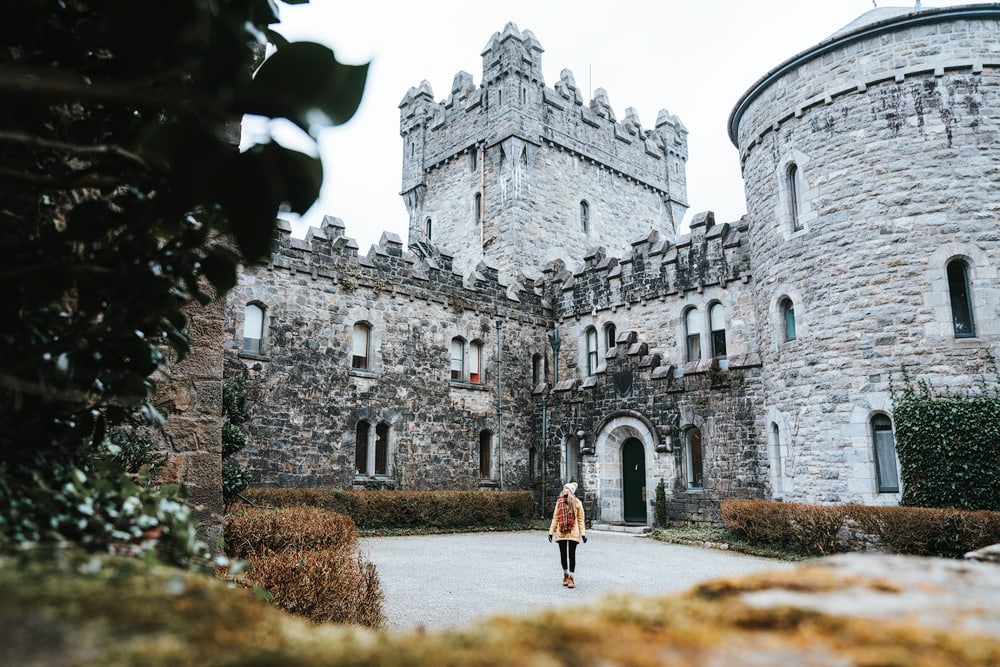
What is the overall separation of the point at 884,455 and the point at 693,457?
17.1ft

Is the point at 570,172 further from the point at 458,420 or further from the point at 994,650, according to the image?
the point at 994,650

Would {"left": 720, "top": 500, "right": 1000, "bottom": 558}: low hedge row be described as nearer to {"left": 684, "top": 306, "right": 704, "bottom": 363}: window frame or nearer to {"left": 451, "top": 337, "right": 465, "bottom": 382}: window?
{"left": 684, "top": 306, "right": 704, "bottom": 363}: window frame

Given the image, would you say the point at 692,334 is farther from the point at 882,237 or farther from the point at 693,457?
the point at 882,237

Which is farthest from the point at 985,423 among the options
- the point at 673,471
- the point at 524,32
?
the point at 524,32

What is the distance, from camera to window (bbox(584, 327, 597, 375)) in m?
22.6

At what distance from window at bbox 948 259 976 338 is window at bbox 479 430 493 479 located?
12.8 meters

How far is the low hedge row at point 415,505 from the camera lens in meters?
15.8

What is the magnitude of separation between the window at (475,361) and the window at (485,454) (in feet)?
5.56

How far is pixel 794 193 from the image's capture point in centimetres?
1575

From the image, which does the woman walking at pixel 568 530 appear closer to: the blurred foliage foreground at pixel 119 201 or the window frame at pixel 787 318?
the window frame at pixel 787 318

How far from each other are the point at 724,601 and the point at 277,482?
1673 cm

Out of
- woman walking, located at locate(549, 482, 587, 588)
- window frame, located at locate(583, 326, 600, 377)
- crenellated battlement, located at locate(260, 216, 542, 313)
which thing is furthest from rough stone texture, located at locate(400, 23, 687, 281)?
woman walking, located at locate(549, 482, 587, 588)

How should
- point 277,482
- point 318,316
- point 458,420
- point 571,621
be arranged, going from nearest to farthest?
point 571,621
point 277,482
point 318,316
point 458,420

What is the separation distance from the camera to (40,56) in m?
1.96
